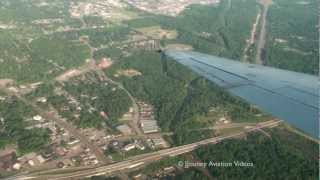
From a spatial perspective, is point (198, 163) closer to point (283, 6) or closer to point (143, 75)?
point (143, 75)

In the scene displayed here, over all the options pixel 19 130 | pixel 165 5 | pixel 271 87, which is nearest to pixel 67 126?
pixel 19 130

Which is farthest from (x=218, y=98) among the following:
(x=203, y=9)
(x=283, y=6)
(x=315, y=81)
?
(x=283, y=6)

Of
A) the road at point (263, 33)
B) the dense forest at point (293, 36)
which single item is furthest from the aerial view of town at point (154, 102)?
the road at point (263, 33)

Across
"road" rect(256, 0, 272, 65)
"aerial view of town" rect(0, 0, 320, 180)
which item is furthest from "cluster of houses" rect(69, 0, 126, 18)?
"road" rect(256, 0, 272, 65)

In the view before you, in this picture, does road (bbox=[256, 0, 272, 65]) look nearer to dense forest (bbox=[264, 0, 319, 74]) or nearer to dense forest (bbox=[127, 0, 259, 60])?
dense forest (bbox=[264, 0, 319, 74])

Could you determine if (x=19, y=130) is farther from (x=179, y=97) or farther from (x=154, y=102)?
(x=179, y=97)
